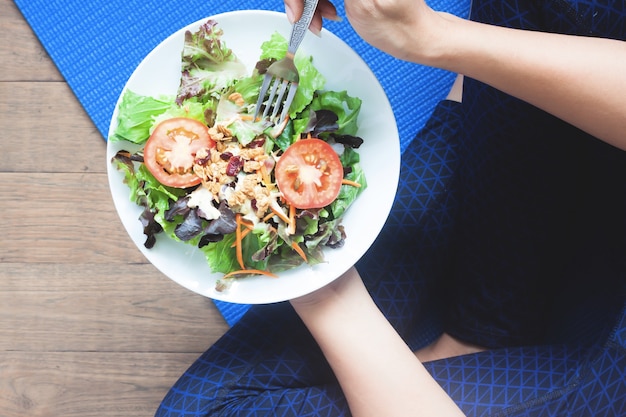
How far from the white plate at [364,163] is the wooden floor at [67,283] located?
1.50 feet

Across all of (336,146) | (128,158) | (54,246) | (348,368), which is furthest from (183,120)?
(54,246)

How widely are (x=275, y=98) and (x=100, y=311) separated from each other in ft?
2.54

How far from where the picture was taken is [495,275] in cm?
103

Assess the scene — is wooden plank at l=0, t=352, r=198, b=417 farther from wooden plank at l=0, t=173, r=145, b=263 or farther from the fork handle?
the fork handle

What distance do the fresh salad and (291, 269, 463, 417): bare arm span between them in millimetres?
95

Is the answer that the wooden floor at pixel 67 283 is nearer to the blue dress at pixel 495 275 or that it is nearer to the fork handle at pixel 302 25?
the blue dress at pixel 495 275

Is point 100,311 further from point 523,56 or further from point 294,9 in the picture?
point 523,56

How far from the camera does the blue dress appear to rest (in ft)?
2.94

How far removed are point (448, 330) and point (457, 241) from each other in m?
0.18

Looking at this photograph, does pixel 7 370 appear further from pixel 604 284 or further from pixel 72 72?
pixel 604 284

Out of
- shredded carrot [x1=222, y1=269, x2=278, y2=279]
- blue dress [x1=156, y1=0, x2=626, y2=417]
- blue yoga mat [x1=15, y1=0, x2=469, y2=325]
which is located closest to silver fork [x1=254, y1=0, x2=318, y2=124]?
shredded carrot [x1=222, y1=269, x2=278, y2=279]

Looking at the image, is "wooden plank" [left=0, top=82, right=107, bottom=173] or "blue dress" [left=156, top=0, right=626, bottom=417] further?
"wooden plank" [left=0, top=82, right=107, bottom=173]

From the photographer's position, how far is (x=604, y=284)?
92 centimetres

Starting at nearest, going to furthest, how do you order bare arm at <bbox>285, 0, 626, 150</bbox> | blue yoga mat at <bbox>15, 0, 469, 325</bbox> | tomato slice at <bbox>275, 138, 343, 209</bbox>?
bare arm at <bbox>285, 0, 626, 150</bbox> → tomato slice at <bbox>275, 138, 343, 209</bbox> → blue yoga mat at <bbox>15, 0, 469, 325</bbox>
